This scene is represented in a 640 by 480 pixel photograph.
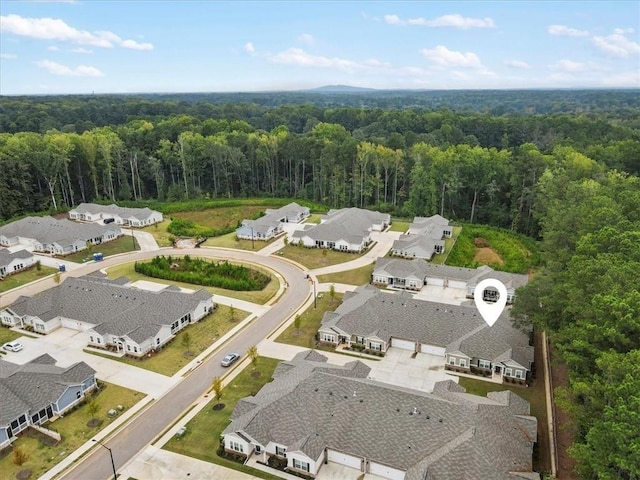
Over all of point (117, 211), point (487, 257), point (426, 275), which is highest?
point (117, 211)

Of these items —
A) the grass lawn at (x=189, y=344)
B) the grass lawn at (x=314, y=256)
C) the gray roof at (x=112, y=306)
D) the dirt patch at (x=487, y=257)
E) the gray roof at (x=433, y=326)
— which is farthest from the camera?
the dirt patch at (x=487, y=257)

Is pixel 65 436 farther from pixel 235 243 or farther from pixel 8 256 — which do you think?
pixel 235 243

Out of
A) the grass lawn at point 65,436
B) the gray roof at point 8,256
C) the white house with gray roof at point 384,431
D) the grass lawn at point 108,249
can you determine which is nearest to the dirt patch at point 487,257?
the white house with gray roof at point 384,431

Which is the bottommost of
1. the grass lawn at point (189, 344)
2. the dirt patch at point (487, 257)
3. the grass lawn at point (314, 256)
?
the dirt patch at point (487, 257)

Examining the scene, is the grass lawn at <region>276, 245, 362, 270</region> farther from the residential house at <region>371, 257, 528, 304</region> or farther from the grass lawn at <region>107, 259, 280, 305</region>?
the residential house at <region>371, 257, 528, 304</region>

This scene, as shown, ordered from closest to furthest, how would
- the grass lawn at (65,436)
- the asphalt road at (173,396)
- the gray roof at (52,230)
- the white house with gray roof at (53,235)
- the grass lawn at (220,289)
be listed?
1. the grass lawn at (65,436)
2. the asphalt road at (173,396)
3. the grass lawn at (220,289)
4. the white house with gray roof at (53,235)
5. the gray roof at (52,230)

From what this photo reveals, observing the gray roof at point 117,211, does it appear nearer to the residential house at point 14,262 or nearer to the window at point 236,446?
the residential house at point 14,262

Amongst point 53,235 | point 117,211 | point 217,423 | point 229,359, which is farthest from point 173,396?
point 117,211
